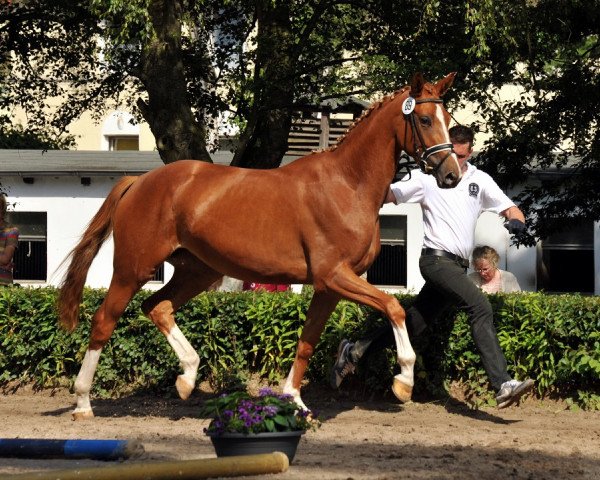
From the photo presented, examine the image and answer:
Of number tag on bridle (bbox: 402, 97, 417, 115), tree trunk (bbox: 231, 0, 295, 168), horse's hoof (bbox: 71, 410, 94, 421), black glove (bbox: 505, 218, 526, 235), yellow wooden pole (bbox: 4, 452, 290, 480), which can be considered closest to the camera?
yellow wooden pole (bbox: 4, 452, 290, 480)

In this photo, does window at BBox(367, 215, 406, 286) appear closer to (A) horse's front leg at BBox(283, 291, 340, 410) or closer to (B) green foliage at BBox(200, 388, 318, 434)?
(A) horse's front leg at BBox(283, 291, 340, 410)

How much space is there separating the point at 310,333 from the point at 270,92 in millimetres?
6743

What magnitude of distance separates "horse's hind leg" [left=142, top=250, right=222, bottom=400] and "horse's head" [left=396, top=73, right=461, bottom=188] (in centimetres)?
215

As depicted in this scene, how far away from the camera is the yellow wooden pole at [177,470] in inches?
201

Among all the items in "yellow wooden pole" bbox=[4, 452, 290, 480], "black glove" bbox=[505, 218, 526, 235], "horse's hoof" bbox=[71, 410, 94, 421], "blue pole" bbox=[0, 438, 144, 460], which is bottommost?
"horse's hoof" bbox=[71, 410, 94, 421]

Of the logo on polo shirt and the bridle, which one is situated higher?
the bridle

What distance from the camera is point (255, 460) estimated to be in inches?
225

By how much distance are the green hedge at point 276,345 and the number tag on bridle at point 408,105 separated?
7.92 ft

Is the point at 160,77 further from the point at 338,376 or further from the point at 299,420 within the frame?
the point at 299,420

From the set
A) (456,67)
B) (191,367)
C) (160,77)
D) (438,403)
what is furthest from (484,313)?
(160,77)

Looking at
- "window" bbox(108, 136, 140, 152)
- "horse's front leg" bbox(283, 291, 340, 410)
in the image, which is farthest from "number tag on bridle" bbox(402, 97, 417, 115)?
"window" bbox(108, 136, 140, 152)

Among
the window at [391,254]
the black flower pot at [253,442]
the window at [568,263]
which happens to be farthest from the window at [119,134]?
the black flower pot at [253,442]

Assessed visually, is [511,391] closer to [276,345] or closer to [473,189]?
[473,189]

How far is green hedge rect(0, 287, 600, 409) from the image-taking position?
9.74 m
